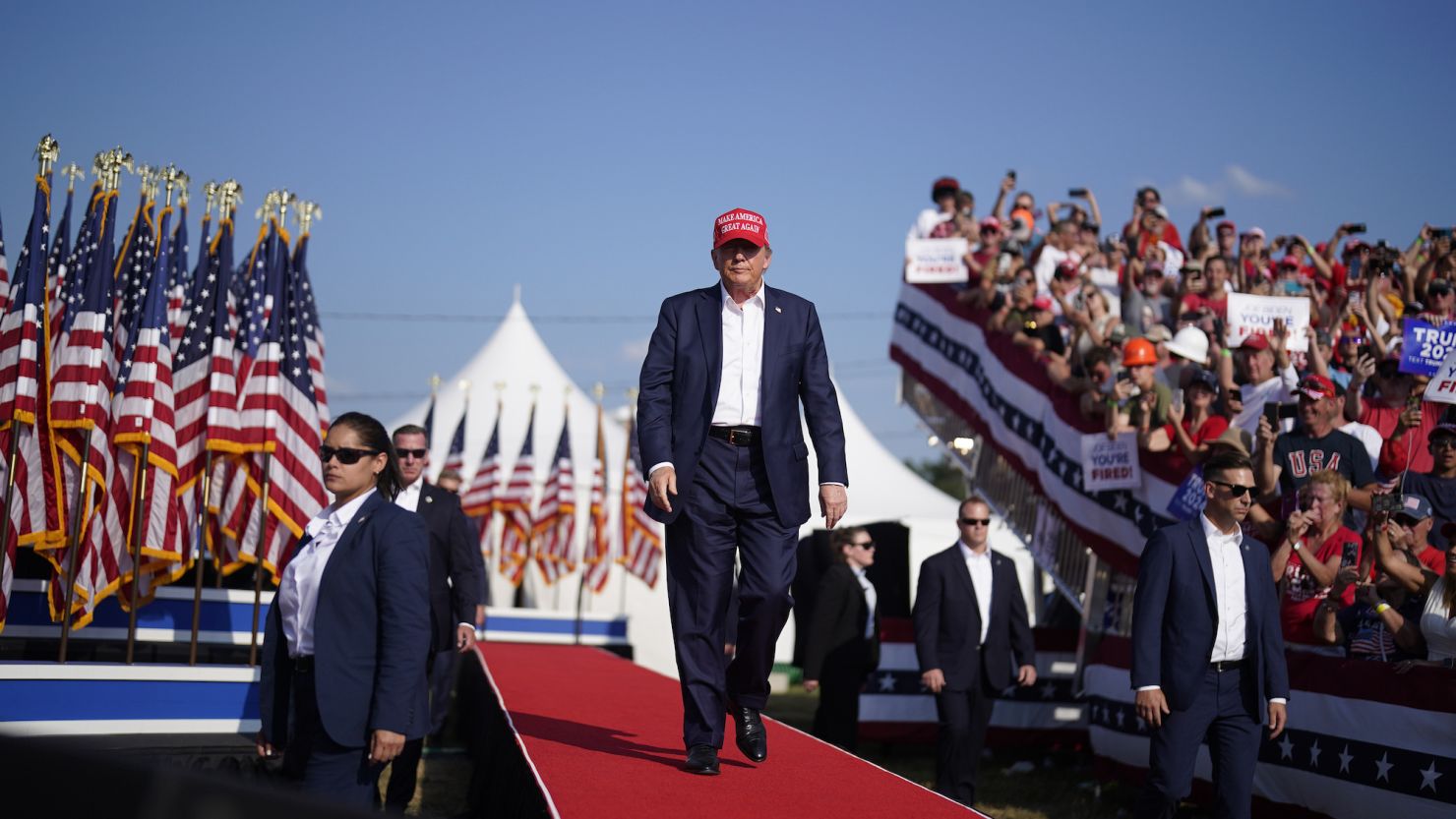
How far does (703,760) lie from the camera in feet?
16.9

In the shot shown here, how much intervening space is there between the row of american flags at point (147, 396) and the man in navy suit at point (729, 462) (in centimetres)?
457

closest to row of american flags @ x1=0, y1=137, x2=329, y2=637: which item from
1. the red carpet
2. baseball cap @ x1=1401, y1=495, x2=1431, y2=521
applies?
the red carpet

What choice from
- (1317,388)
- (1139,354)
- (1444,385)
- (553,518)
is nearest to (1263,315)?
(1139,354)

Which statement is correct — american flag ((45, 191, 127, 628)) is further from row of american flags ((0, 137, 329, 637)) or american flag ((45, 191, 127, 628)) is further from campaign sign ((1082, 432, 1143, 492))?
campaign sign ((1082, 432, 1143, 492))

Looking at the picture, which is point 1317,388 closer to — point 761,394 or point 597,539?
point 761,394

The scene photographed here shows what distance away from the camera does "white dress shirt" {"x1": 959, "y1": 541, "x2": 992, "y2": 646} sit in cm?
962

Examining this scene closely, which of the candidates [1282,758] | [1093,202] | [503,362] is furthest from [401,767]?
[503,362]

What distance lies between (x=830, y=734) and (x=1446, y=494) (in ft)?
17.2

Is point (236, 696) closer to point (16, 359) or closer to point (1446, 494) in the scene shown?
point (16, 359)

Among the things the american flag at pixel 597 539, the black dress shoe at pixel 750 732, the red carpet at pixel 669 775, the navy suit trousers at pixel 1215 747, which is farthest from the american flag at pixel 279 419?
the american flag at pixel 597 539

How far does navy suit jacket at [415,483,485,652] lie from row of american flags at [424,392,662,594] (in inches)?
506

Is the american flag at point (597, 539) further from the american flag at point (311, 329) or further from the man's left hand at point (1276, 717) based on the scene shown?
the man's left hand at point (1276, 717)

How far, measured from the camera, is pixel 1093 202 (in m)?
15.8

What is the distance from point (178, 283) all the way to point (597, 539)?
1133 cm
